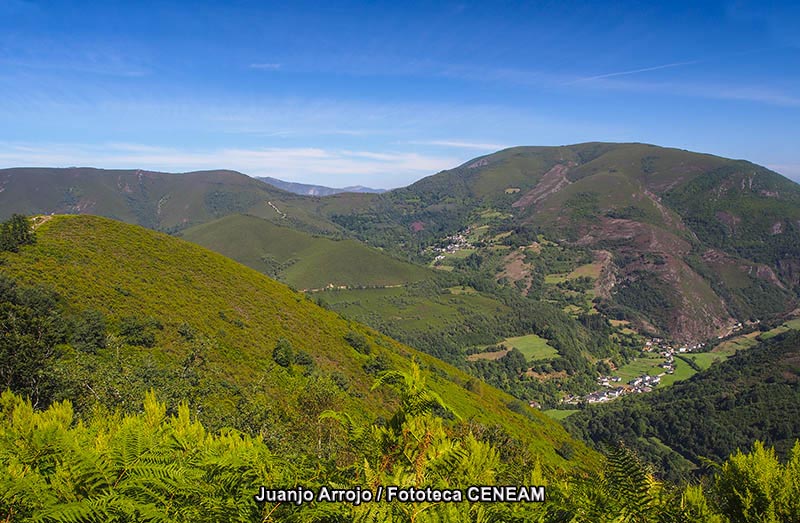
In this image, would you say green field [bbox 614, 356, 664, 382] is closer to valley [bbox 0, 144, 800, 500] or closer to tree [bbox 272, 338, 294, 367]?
valley [bbox 0, 144, 800, 500]

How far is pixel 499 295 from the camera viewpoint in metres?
190

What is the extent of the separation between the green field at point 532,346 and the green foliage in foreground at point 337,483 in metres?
142

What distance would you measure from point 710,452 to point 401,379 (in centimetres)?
10356

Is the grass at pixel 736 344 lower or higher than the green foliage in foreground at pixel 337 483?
lower

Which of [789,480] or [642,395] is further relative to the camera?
[642,395]

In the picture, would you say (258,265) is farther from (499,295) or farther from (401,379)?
(401,379)

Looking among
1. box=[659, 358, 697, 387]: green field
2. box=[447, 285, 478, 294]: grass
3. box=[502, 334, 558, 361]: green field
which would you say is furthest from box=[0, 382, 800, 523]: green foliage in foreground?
box=[447, 285, 478, 294]: grass

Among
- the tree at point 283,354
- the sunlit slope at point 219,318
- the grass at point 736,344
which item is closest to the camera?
the sunlit slope at point 219,318

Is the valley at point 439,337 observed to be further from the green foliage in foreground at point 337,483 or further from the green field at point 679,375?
the green foliage in foreground at point 337,483

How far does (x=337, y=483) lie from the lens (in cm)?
400

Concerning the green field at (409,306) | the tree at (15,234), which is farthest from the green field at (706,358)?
the tree at (15,234)

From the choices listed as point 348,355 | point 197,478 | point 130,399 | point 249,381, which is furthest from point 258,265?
point 197,478

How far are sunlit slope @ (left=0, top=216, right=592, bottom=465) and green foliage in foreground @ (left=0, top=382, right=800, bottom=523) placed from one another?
1943 cm

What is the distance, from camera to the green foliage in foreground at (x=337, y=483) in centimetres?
352
